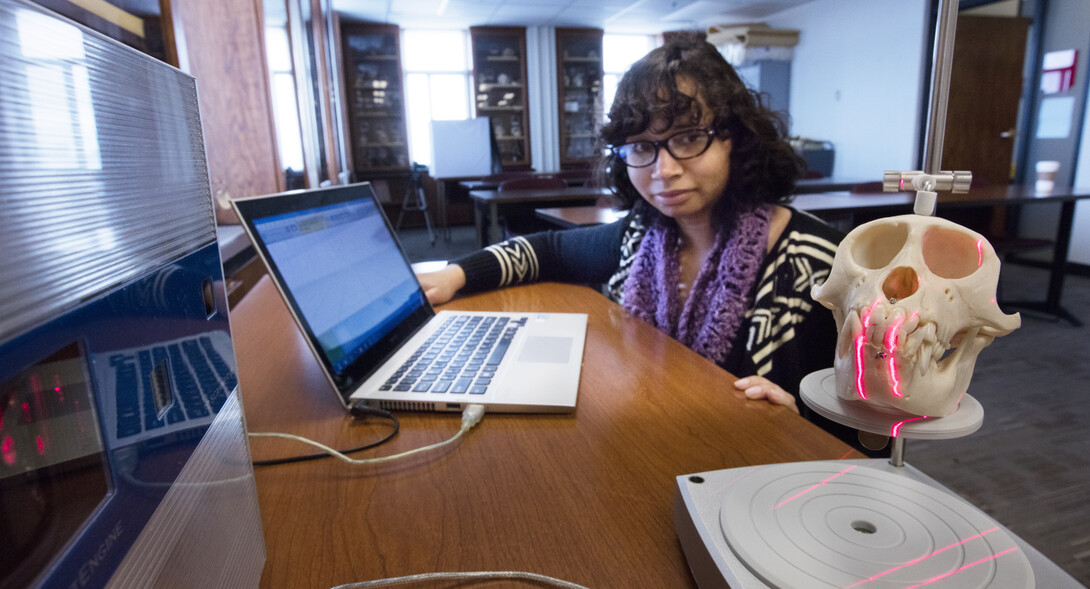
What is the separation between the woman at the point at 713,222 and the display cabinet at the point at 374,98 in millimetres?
6220

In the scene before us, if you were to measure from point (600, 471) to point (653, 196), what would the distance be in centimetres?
65

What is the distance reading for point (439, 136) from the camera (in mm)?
5773

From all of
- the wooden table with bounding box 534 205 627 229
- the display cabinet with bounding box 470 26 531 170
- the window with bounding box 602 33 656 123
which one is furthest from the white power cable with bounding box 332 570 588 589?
the window with bounding box 602 33 656 123

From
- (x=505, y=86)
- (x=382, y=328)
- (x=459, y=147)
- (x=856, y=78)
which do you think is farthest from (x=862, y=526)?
(x=505, y=86)

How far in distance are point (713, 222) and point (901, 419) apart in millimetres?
809

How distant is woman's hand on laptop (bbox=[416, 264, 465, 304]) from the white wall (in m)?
4.44

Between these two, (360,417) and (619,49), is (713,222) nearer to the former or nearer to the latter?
(360,417)

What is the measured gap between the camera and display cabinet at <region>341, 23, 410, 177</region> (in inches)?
259

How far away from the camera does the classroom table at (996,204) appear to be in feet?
7.87

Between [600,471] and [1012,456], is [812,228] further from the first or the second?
[1012,456]

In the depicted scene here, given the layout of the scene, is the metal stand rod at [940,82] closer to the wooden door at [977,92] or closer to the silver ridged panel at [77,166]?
the wooden door at [977,92]

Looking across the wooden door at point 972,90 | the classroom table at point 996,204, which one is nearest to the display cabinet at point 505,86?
the classroom table at point 996,204

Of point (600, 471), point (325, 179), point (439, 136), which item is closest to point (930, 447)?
point (600, 471)

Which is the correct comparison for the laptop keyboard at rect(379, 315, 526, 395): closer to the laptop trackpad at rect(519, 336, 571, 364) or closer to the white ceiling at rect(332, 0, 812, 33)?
the laptop trackpad at rect(519, 336, 571, 364)
